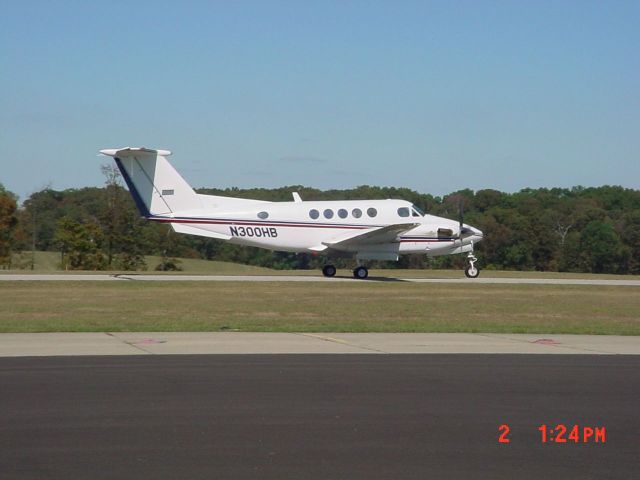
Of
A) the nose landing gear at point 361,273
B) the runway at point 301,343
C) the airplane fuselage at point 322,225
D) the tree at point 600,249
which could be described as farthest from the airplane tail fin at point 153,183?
the tree at point 600,249

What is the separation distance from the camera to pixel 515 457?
9547 mm

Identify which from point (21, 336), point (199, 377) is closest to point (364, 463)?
point (199, 377)

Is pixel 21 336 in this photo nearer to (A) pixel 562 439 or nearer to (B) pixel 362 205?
(A) pixel 562 439

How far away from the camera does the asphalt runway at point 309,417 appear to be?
9.10 metres

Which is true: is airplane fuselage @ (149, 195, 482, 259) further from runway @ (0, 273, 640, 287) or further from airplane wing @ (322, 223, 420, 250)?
runway @ (0, 273, 640, 287)

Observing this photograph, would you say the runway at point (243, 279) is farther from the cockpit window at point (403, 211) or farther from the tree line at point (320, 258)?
the tree line at point (320, 258)

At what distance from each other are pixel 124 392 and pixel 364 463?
16.2 ft

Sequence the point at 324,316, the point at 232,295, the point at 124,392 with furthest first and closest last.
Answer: the point at 232,295 → the point at 324,316 → the point at 124,392

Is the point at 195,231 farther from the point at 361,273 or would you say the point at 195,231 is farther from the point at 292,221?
the point at 361,273

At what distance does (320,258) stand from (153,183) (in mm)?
56176

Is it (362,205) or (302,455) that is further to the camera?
(362,205)

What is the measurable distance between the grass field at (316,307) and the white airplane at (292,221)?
3147 mm

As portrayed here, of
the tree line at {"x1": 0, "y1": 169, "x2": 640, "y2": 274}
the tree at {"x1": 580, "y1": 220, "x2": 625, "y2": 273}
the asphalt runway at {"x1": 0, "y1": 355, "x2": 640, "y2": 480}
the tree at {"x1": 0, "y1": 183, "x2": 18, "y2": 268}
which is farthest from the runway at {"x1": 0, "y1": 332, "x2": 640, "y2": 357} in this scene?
the tree at {"x1": 580, "y1": 220, "x2": 625, "y2": 273}

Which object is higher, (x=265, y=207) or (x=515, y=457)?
(x=265, y=207)
